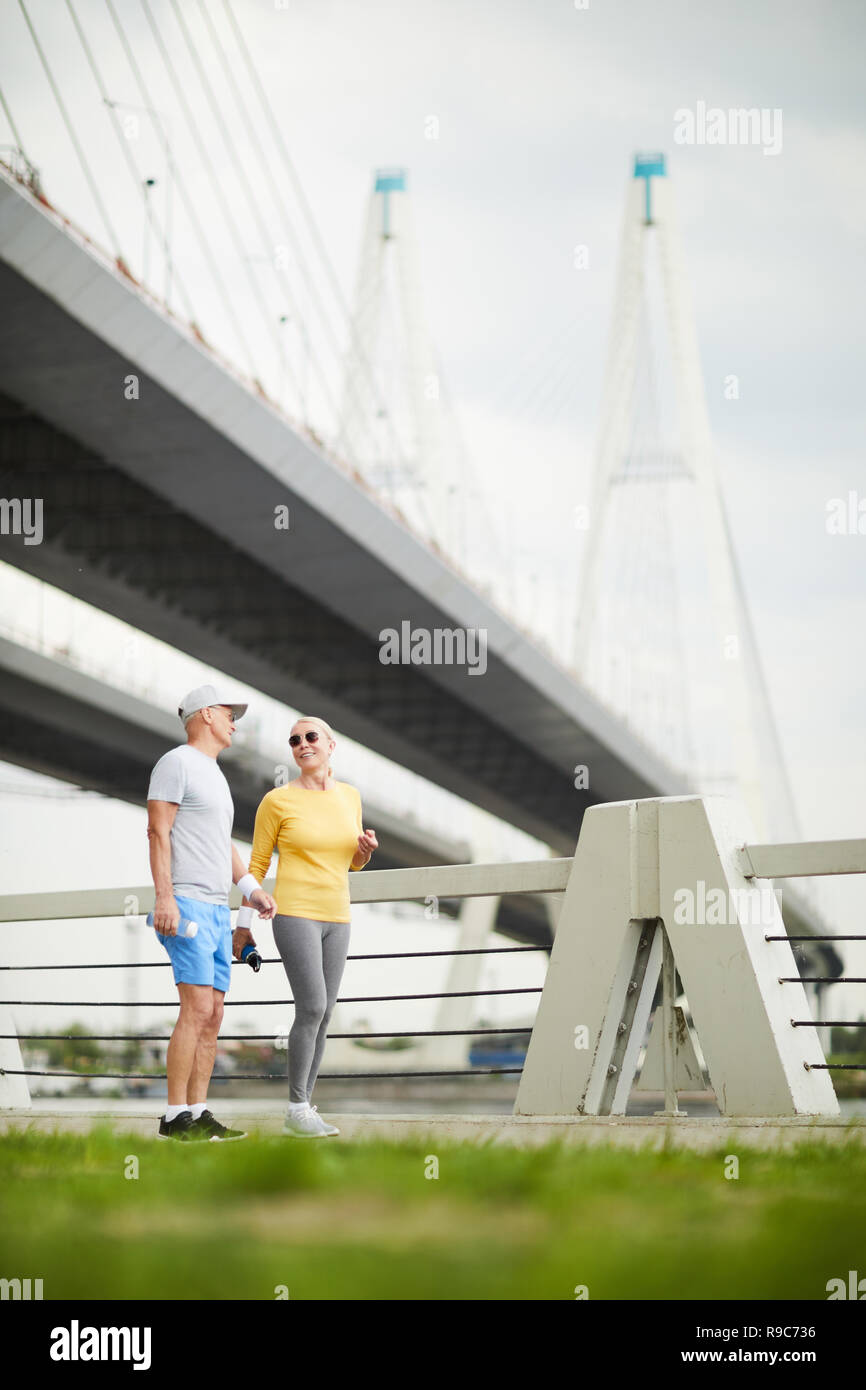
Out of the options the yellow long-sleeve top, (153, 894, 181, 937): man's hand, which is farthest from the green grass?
the yellow long-sleeve top

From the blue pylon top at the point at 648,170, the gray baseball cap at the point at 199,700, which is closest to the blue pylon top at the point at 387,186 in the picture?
the blue pylon top at the point at 648,170

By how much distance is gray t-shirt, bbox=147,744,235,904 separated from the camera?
13.9ft

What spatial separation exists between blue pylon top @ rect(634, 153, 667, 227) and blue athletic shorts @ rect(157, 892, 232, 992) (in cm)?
3328

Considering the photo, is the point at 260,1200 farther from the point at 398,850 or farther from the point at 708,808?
the point at 398,850

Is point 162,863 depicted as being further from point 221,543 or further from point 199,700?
point 221,543

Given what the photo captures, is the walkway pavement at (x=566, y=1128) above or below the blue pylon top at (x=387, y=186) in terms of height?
below

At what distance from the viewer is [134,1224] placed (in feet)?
7.31

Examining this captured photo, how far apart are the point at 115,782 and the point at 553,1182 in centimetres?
3269

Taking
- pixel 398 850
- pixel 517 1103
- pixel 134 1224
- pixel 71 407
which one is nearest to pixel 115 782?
pixel 398 850

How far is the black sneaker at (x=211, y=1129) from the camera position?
3950 mm

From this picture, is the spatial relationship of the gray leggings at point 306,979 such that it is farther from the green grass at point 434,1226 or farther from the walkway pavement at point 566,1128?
the green grass at point 434,1226

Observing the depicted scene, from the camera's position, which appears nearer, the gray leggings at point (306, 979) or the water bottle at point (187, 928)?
the water bottle at point (187, 928)

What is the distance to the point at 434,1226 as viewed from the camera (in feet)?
7.14

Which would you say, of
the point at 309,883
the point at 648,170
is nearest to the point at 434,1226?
the point at 309,883
